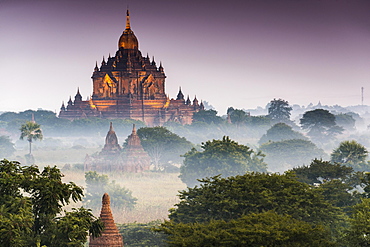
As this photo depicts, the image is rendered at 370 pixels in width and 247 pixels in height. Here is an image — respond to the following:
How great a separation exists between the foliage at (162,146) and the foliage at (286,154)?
12070mm

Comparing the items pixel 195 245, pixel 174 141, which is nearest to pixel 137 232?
pixel 195 245

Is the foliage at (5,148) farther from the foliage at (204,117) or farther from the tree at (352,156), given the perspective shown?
the tree at (352,156)

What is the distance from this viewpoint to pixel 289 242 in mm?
27391

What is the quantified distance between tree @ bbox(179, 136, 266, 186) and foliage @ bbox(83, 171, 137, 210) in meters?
9.69

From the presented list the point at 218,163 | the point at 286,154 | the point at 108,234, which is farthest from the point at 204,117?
the point at 108,234

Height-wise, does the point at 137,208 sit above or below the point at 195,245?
below

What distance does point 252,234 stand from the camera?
27.2 meters

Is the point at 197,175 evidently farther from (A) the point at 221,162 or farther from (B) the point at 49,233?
(B) the point at 49,233

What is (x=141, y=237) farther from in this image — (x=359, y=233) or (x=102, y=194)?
(x=102, y=194)

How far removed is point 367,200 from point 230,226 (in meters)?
8.08

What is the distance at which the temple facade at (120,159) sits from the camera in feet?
301

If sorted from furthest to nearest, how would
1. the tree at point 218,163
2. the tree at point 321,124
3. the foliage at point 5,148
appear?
1. the tree at point 321,124
2. the foliage at point 5,148
3. the tree at point 218,163

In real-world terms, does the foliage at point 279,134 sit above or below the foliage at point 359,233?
below

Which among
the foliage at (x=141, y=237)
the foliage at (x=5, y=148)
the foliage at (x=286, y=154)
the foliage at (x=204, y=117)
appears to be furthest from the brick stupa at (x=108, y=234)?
the foliage at (x=204, y=117)
